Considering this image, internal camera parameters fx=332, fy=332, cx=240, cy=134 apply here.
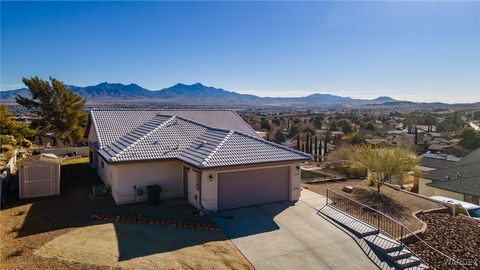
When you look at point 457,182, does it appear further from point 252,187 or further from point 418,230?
point 252,187

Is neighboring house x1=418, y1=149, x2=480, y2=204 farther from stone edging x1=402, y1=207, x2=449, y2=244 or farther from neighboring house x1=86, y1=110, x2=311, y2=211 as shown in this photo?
neighboring house x1=86, y1=110, x2=311, y2=211

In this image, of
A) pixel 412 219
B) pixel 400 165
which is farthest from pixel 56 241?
pixel 400 165

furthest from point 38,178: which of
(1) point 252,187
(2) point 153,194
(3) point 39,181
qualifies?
(1) point 252,187

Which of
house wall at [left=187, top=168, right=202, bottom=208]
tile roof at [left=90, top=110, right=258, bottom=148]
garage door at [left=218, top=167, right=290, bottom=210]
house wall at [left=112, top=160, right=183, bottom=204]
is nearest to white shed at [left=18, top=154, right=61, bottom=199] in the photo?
tile roof at [left=90, top=110, right=258, bottom=148]

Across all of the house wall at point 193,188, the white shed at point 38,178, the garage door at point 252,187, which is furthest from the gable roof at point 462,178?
the white shed at point 38,178

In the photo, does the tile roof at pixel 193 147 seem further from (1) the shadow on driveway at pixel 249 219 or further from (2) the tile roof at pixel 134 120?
(1) the shadow on driveway at pixel 249 219
